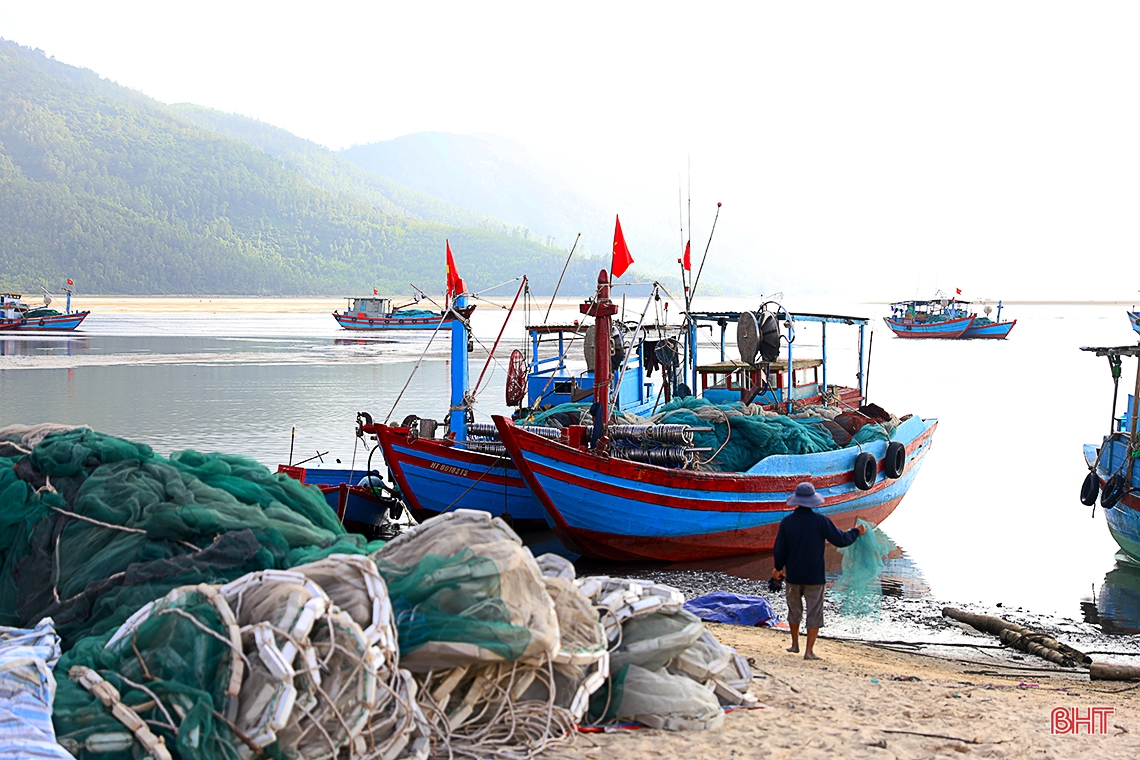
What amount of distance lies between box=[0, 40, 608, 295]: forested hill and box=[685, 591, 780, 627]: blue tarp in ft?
492

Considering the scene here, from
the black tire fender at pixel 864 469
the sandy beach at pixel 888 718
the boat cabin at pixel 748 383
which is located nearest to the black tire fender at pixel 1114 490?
the black tire fender at pixel 864 469

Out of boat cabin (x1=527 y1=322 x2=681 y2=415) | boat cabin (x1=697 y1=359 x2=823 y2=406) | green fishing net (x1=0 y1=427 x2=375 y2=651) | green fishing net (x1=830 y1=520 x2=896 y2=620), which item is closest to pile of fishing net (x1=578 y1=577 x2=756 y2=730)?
green fishing net (x1=0 y1=427 x2=375 y2=651)

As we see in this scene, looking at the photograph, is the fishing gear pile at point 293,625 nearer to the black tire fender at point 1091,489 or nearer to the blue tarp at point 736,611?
the blue tarp at point 736,611

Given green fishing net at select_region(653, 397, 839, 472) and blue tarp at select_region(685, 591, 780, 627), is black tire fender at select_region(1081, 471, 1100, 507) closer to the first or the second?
green fishing net at select_region(653, 397, 839, 472)

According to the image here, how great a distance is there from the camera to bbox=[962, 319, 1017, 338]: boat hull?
7362 centimetres

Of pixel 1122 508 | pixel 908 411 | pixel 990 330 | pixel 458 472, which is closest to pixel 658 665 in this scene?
pixel 458 472

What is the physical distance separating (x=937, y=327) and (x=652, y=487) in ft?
215

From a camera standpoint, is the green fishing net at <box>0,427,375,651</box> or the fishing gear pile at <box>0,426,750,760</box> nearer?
the fishing gear pile at <box>0,426,750,760</box>

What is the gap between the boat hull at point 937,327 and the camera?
72500mm

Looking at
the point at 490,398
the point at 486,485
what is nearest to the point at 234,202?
the point at 490,398

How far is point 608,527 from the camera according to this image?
12641 mm

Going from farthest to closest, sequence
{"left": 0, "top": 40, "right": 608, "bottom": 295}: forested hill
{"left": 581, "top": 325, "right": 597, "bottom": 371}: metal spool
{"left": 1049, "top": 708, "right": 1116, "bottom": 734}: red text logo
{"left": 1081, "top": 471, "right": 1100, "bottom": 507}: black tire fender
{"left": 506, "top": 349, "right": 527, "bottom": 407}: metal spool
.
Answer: {"left": 0, "top": 40, "right": 608, "bottom": 295}: forested hill, {"left": 506, "top": 349, "right": 527, "bottom": 407}: metal spool, {"left": 581, "top": 325, "right": 597, "bottom": 371}: metal spool, {"left": 1081, "top": 471, "right": 1100, "bottom": 507}: black tire fender, {"left": 1049, "top": 708, "right": 1116, "bottom": 734}: red text logo

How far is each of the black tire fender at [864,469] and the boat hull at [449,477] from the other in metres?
4.59

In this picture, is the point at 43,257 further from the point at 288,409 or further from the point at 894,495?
the point at 894,495
